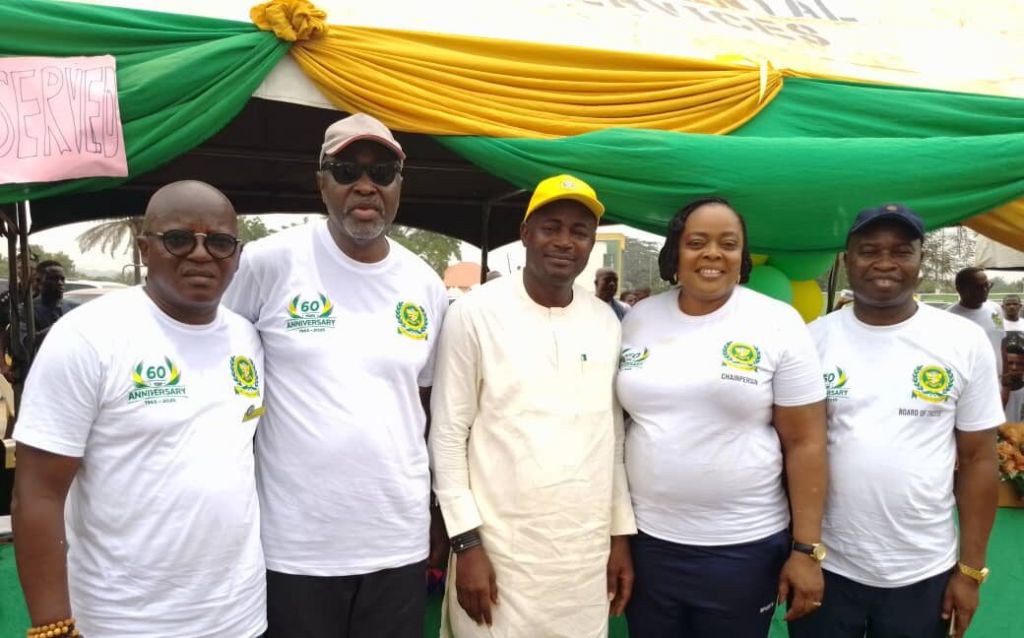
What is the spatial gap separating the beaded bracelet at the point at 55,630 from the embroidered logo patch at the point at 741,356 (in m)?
1.57

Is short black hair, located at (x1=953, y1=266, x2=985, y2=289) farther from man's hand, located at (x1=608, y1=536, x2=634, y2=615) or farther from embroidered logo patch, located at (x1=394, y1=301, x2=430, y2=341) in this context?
embroidered logo patch, located at (x1=394, y1=301, x2=430, y2=341)

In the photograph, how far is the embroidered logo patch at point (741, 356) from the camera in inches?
74.0

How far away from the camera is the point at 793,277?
286 cm

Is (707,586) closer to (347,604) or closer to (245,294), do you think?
(347,604)

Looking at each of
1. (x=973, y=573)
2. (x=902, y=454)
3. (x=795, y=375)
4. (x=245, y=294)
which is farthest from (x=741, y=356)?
(x=245, y=294)

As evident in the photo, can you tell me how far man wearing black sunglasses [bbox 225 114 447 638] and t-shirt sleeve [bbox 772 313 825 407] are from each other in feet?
3.09

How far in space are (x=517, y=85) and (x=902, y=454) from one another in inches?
68.5

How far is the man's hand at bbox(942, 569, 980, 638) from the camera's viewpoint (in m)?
1.97

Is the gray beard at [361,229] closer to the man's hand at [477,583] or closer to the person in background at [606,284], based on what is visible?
the man's hand at [477,583]

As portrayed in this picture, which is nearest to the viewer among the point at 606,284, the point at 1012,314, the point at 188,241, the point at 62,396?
the point at 62,396

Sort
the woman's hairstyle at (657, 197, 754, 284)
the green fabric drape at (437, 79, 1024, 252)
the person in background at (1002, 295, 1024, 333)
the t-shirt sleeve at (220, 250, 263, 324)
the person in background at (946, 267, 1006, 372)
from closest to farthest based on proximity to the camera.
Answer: the t-shirt sleeve at (220, 250, 263, 324)
the woman's hairstyle at (657, 197, 754, 284)
the green fabric drape at (437, 79, 1024, 252)
the person in background at (946, 267, 1006, 372)
the person in background at (1002, 295, 1024, 333)

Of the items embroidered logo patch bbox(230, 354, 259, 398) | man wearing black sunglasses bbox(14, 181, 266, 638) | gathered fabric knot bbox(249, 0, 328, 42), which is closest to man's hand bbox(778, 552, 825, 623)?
man wearing black sunglasses bbox(14, 181, 266, 638)

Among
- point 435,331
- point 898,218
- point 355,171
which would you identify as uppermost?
point 355,171

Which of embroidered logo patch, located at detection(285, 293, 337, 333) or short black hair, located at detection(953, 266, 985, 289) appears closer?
embroidered logo patch, located at detection(285, 293, 337, 333)
